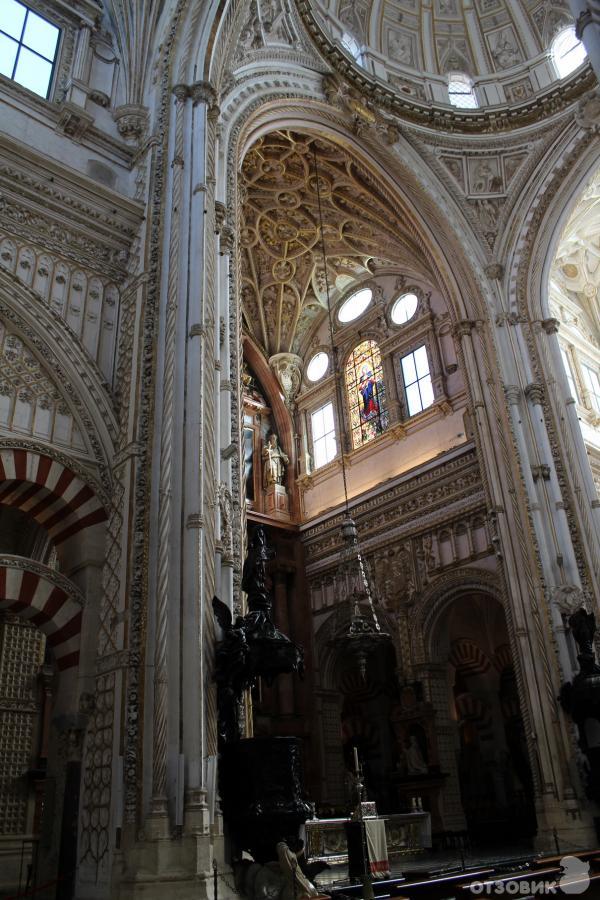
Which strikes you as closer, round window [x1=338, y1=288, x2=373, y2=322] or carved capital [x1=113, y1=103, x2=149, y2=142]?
carved capital [x1=113, y1=103, x2=149, y2=142]

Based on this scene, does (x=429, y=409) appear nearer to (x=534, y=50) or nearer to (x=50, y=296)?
(x=534, y=50)

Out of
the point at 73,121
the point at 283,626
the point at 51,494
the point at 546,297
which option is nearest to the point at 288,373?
the point at 283,626

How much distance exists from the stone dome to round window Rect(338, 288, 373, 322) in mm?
5743

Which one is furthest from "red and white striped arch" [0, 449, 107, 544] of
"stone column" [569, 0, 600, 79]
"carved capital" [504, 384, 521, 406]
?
"carved capital" [504, 384, 521, 406]

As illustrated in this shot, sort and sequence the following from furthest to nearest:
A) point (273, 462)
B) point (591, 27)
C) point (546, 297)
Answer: point (273, 462) < point (546, 297) < point (591, 27)

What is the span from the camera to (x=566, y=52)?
58.3 ft

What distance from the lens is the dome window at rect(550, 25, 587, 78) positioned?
17.4 m

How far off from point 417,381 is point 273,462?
15.9 ft

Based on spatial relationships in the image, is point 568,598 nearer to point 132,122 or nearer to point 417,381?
point 417,381

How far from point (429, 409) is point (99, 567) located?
36.4 ft

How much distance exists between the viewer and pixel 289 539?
20.4 m

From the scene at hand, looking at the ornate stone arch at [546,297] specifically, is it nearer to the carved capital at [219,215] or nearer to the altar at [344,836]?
the altar at [344,836]

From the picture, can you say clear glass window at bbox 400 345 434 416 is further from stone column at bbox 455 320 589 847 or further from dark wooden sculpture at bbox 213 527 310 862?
dark wooden sculpture at bbox 213 527 310 862

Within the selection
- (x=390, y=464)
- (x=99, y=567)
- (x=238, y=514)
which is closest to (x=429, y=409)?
(x=390, y=464)
